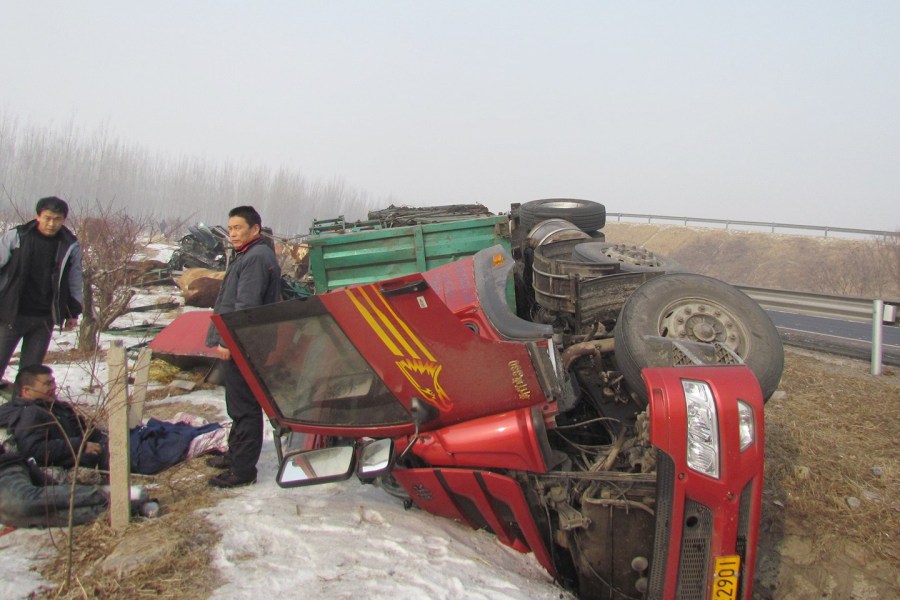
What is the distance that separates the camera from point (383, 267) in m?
8.13

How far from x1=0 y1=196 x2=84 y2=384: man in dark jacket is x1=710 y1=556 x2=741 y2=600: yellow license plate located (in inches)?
185

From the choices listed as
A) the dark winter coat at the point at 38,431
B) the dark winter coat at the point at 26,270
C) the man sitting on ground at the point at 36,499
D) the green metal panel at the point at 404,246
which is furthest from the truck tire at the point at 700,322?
the green metal panel at the point at 404,246

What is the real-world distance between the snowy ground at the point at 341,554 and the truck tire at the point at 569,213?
4.85 metres

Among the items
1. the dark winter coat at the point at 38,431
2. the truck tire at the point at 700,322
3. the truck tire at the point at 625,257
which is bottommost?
the dark winter coat at the point at 38,431

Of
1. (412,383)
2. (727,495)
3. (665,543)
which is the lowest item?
(665,543)

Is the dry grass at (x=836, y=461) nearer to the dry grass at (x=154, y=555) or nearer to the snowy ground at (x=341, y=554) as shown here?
the snowy ground at (x=341, y=554)

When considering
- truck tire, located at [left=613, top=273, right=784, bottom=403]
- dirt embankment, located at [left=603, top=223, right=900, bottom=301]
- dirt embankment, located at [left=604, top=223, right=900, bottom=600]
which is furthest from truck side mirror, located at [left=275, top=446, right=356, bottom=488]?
dirt embankment, located at [left=603, top=223, right=900, bottom=301]

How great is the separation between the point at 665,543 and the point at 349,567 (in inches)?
52.4

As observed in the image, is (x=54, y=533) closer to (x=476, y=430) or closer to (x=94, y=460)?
(x=94, y=460)

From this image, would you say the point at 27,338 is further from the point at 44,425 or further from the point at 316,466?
the point at 316,466

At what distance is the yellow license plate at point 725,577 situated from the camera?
2.37 metres

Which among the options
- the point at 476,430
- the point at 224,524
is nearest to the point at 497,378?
the point at 476,430

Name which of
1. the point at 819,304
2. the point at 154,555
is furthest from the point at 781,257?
the point at 154,555

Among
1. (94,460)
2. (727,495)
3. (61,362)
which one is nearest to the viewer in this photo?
(727,495)
